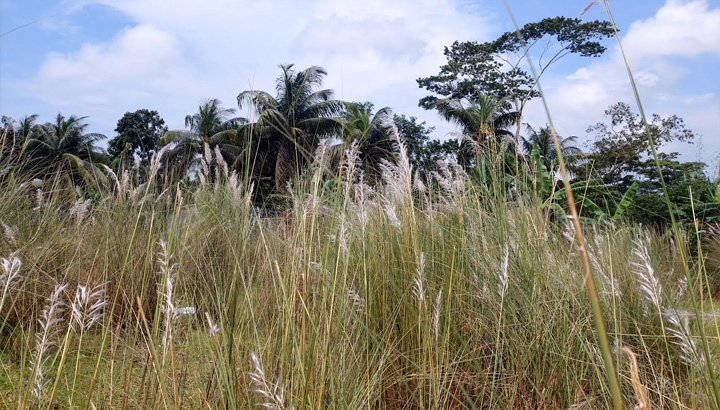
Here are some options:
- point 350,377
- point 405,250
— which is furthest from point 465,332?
point 350,377

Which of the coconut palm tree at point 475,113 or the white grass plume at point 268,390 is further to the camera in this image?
the coconut palm tree at point 475,113

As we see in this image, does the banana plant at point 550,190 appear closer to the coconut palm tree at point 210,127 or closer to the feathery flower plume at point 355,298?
the feathery flower plume at point 355,298

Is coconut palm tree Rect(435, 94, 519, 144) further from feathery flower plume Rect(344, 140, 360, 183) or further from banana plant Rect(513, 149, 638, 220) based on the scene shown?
feathery flower plume Rect(344, 140, 360, 183)

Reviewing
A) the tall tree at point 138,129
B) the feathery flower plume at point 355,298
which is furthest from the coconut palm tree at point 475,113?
the feathery flower plume at point 355,298

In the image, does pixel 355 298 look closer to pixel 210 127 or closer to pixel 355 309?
pixel 355 309

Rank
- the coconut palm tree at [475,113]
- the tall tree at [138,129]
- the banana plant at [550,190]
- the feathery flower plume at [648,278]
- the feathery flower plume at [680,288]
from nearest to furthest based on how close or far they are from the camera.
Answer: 1. the feathery flower plume at [648,278]
2. the banana plant at [550,190]
3. the feathery flower plume at [680,288]
4. the coconut palm tree at [475,113]
5. the tall tree at [138,129]

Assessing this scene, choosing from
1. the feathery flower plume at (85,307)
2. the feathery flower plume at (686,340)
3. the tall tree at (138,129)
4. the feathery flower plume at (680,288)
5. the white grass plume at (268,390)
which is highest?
the tall tree at (138,129)

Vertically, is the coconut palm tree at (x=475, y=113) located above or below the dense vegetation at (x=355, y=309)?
above

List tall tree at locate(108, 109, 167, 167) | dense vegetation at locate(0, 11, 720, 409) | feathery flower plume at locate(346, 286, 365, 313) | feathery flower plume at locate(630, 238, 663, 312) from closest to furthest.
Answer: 1. feathery flower plume at locate(630, 238, 663, 312)
2. dense vegetation at locate(0, 11, 720, 409)
3. feathery flower plume at locate(346, 286, 365, 313)
4. tall tree at locate(108, 109, 167, 167)

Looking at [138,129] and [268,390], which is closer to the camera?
[268,390]

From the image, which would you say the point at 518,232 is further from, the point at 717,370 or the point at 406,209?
the point at 717,370

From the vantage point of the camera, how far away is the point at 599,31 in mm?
22844

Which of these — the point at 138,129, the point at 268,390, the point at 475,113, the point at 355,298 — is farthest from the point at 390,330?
the point at 138,129

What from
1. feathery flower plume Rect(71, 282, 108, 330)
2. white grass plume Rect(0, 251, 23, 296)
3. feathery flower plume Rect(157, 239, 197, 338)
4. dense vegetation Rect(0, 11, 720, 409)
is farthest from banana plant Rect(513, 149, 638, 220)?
white grass plume Rect(0, 251, 23, 296)
